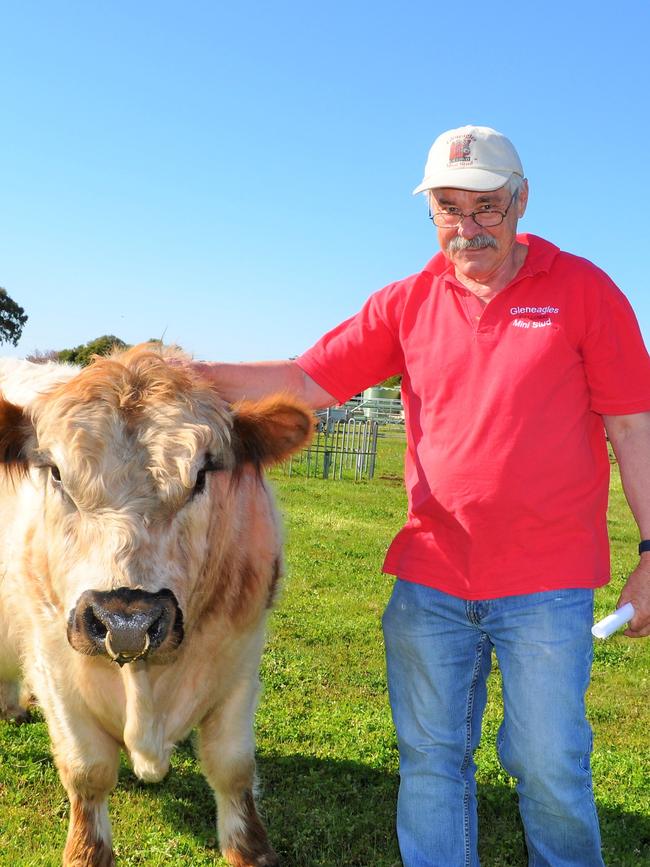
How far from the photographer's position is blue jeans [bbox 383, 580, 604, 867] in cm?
312

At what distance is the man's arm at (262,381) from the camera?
407 cm

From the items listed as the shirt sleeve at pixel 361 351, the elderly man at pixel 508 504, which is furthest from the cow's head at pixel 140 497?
the elderly man at pixel 508 504

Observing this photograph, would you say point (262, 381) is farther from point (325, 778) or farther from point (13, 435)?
point (325, 778)

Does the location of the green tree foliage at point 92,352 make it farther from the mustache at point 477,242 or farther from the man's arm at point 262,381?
the mustache at point 477,242

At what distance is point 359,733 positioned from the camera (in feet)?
18.4

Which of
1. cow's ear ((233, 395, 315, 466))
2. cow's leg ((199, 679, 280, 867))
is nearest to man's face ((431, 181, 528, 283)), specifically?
cow's ear ((233, 395, 315, 466))

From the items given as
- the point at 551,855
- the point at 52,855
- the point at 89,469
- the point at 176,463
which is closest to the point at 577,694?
the point at 551,855

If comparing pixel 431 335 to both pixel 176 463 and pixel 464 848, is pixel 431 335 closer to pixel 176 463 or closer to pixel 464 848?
pixel 176 463

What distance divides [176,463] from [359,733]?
306 centimetres

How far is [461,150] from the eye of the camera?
133 inches

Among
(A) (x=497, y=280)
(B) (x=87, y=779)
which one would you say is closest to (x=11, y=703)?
(B) (x=87, y=779)

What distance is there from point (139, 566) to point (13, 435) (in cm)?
102

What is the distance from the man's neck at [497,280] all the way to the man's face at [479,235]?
1cm

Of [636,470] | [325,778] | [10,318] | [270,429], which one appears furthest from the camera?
[10,318]
